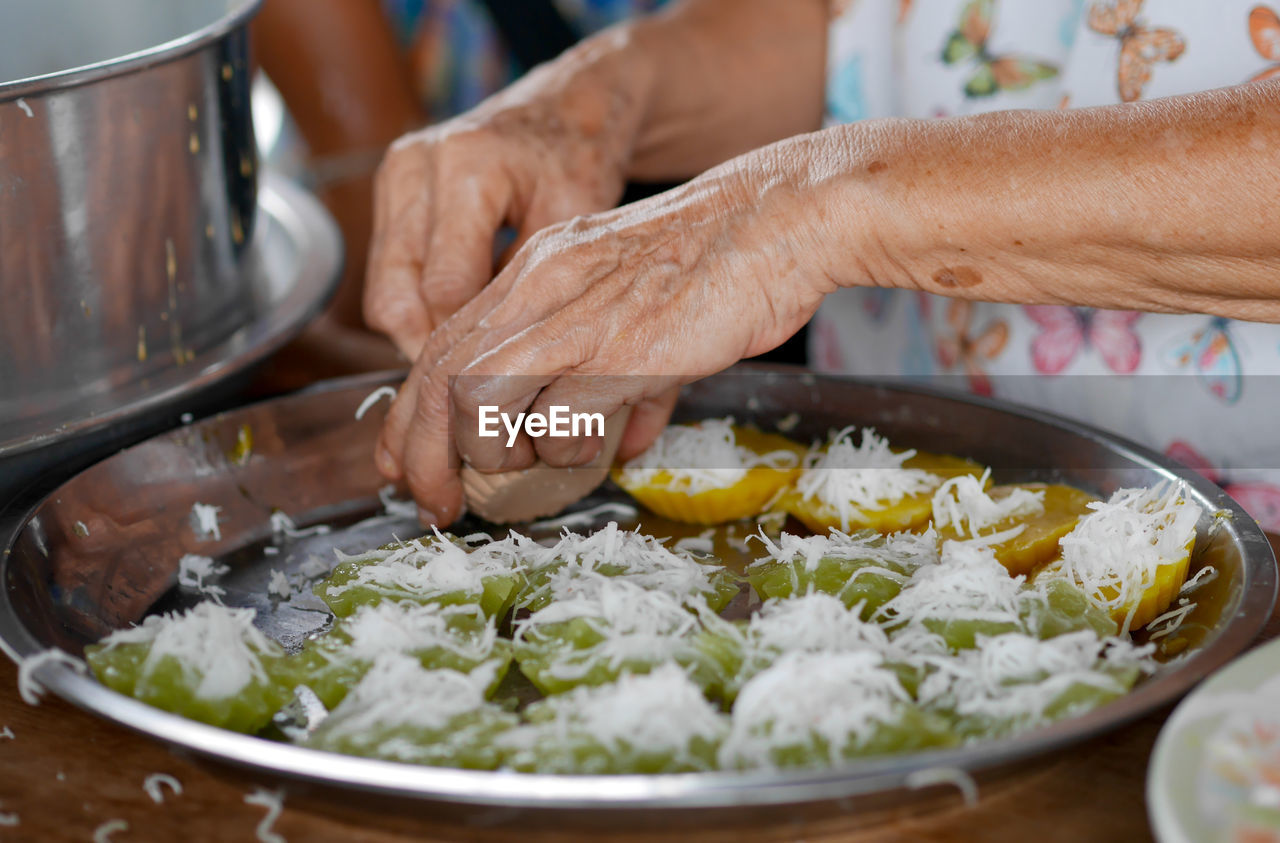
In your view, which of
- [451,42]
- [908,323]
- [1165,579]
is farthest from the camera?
[451,42]

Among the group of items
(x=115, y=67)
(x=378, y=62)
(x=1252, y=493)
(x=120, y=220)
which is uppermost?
(x=115, y=67)

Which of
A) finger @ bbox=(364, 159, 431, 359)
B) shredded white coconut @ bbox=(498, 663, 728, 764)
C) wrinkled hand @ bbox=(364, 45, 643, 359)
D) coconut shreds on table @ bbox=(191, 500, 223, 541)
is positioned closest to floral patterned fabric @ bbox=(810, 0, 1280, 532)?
wrinkled hand @ bbox=(364, 45, 643, 359)

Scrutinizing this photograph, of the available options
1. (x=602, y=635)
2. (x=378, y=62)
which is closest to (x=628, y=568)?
(x=602, y=635)

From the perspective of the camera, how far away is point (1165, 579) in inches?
32.7

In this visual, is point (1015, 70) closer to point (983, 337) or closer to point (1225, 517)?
point (983, 337)

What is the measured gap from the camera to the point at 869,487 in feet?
3.35

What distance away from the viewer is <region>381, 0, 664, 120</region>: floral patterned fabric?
2467 millimetres

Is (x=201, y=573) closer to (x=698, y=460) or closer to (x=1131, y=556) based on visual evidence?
(x=698, y=460)

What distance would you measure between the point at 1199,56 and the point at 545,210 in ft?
2.07

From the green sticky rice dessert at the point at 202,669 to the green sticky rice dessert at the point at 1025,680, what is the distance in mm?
410

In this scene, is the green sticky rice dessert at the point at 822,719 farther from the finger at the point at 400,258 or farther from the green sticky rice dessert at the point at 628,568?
the finger at the point at 400,258

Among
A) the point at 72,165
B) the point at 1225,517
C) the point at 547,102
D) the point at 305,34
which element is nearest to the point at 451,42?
the point at 305,34

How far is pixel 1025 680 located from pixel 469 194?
Answer: 0.70 metres

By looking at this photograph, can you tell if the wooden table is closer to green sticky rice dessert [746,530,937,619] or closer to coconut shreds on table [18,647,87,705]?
coconut shreds on table [18,647,87,705]
